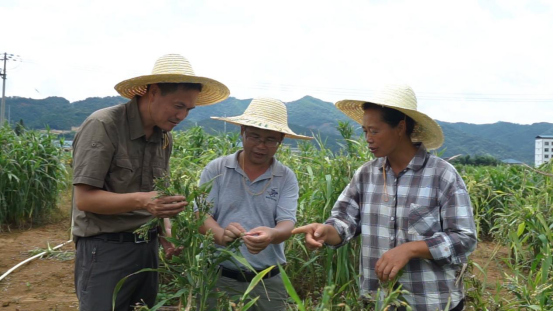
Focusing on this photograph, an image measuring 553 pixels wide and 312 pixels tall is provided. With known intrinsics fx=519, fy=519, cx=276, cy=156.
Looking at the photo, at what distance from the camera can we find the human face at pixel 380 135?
198 cm

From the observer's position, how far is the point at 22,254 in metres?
5.58

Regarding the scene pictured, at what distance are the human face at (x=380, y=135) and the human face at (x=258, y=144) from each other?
1.44 feet

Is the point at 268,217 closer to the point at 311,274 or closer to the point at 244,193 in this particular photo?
the point at 244,193

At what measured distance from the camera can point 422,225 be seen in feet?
6.16

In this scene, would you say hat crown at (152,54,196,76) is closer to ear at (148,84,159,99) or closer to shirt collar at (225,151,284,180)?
ear at (148,84,159,99)

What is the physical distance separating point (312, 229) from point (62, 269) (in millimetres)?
3743

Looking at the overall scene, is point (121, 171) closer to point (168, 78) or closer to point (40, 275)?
point (168, 78)

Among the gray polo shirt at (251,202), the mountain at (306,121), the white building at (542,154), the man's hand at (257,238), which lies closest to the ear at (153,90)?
the gray polo shirt at (251,202)

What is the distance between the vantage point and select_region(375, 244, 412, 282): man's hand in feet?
5.74

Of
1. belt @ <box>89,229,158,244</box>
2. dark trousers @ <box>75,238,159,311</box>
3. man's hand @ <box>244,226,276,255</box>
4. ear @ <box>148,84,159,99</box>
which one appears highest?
ear @ <box>148,84,159,99</box>

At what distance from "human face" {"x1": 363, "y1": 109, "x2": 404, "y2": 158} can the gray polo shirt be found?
0.48 metres

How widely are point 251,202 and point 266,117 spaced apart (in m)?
0.38

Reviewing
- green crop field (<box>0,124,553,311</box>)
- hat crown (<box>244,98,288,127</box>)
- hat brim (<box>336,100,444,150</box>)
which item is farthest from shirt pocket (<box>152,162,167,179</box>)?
hat brim (<box>336,100,444,150</box>)

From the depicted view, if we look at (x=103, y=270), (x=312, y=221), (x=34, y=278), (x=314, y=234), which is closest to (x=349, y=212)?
(x=314, y=234)
